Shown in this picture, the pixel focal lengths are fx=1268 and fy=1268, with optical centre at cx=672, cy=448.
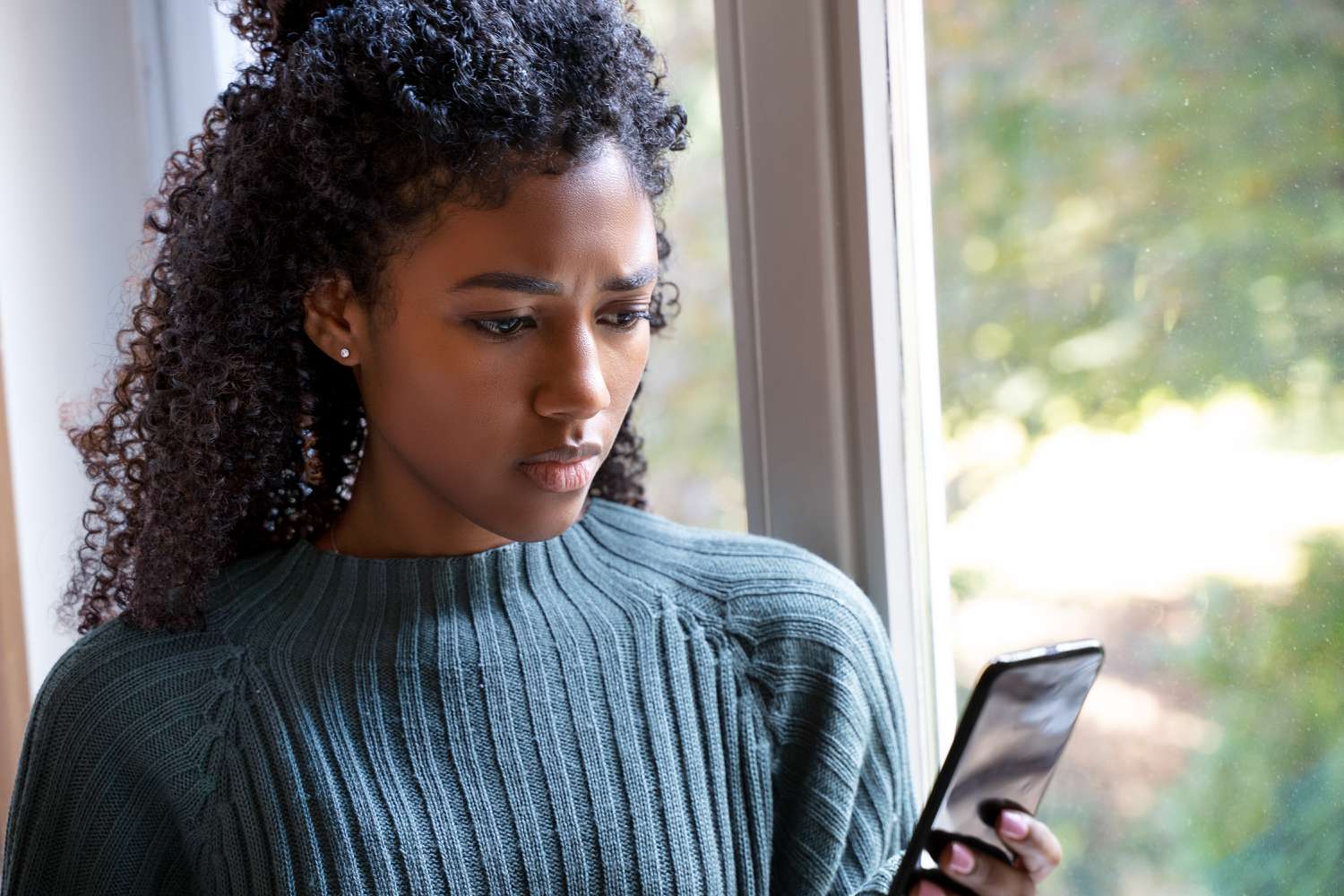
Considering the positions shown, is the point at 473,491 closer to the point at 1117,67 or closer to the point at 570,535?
the point at 570,535

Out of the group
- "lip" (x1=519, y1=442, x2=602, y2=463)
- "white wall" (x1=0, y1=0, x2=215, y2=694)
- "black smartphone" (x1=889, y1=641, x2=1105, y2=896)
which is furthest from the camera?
"white wall" (x1=0, y1=0, x2=215, y2=694)

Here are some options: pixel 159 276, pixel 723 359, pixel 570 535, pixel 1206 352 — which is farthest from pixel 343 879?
pixel 1206 352

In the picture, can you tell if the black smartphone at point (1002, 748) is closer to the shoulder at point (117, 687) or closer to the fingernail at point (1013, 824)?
the fingernail at point (1013, 824)

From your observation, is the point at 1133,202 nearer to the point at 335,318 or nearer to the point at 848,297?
the point at 848,297

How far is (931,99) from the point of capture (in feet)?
3.36

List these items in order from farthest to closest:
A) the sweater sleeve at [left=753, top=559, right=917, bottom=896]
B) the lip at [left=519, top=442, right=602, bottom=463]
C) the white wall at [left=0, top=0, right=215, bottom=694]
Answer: the white wall at [left=0, top=0, right=215, bottom=694] → the sweater sleeve at [left=753, top=559, right=917, bottom=896] → the lip at [left=519, top=442, right=602, bottom=463]

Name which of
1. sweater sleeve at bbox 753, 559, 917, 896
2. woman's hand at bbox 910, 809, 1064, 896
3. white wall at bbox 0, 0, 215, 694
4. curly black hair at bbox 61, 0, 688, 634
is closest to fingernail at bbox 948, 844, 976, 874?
woman's hand at bbox 910, 809, 1064, 896

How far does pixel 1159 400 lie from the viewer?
0.90 meters

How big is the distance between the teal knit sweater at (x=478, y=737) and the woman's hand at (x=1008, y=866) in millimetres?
135

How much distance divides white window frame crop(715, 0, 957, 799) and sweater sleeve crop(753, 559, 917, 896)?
110 millimetres

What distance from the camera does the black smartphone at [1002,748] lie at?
765 mm

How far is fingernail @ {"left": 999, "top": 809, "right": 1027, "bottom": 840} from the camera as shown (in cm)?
83

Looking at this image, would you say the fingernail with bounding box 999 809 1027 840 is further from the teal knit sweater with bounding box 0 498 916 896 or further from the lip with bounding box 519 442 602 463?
the lip with bounding box 519 442 602 463

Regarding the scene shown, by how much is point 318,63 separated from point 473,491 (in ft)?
1.03
